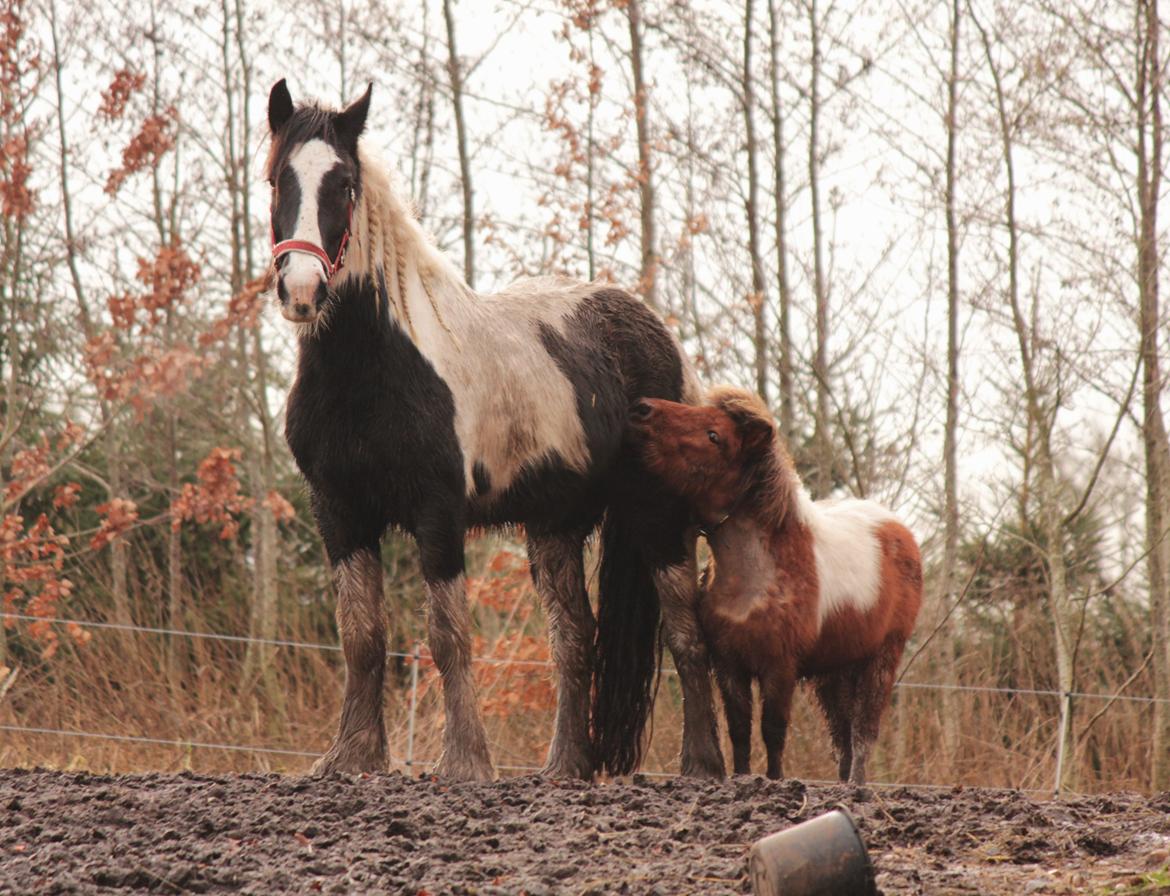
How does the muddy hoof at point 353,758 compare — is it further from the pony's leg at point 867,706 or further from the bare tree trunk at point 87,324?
the bare tree trunk at point 87,324

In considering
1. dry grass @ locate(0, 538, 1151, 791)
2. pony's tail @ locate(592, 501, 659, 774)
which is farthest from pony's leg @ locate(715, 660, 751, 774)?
dry grass @ locate(0, 538, 1151, 791)

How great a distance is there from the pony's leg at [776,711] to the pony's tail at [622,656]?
0.76 meters

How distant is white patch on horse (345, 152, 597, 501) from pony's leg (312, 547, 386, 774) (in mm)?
542

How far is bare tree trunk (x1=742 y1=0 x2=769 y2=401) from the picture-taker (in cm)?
1126

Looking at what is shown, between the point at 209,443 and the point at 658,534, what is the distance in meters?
9.18

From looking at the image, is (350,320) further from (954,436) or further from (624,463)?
(954,436)

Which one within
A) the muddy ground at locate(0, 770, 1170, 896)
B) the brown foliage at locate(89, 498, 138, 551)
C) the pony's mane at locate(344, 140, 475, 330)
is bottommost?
the muddy ground at locate(0, 770, 1170, 896)

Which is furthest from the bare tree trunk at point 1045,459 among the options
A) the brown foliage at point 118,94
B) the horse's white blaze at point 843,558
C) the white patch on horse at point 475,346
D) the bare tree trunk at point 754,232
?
the brown foliage at point 118,94

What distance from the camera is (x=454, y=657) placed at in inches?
199

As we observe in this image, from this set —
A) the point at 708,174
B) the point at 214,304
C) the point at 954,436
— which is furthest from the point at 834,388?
the point at 214,304

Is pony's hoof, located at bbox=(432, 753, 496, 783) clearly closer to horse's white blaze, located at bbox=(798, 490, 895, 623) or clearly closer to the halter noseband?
horse's white blaze, located at bbox=(798, 490, 895, 623)

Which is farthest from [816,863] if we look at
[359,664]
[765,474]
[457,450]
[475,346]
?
[475,346]

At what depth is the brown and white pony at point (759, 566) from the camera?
5410 mm

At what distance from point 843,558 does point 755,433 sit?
713 millimetres
